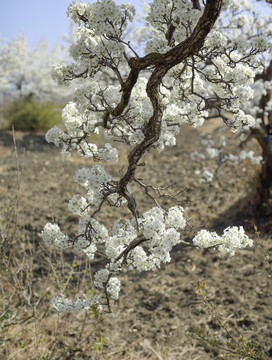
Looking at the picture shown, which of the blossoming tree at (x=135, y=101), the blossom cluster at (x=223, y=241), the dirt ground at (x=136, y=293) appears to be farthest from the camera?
the dirt ground at (x=136, y=293)

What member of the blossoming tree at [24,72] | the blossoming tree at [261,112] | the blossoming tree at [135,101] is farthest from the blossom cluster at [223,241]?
the blossoming tree at [24,72]

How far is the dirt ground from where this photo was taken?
3322 mm

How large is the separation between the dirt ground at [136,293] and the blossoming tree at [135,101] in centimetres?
38

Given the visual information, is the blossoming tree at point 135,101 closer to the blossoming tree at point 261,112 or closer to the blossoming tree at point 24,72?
the blossoming tree at point 261,112

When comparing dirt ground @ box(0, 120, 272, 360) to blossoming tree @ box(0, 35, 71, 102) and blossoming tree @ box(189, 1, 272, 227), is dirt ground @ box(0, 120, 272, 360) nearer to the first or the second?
blossoming tree @ box(189, 1, 272, 227)

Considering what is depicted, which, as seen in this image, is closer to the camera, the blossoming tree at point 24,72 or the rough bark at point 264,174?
the rough bark at point 264,174

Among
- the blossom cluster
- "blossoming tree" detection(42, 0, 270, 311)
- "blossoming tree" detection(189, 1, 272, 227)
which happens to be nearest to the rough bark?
"blossoming tree" detection(189, 1, 272, 227)

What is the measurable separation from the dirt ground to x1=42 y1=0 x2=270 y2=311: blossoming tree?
1.24 ft

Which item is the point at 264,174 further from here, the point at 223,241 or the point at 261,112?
the point at 223,241

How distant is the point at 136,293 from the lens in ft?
14.4

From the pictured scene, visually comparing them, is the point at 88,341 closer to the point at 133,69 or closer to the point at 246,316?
the point at 246,316

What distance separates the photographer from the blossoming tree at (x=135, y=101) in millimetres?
2158

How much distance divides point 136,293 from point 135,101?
273 centimetres

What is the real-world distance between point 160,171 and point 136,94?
6.26 m
